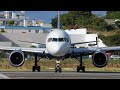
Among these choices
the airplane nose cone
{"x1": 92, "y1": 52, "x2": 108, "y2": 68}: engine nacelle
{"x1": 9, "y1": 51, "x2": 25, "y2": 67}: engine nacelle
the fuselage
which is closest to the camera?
the airplane nose cone

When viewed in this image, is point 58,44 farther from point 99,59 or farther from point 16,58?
point 16,58

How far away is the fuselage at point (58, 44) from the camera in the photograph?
4227 centimetres

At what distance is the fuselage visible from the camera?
42272 millimetres

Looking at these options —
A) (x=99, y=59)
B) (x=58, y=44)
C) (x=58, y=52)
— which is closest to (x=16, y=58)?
(x=58, y=44)

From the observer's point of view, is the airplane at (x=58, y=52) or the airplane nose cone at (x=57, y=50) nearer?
the airplane nose cone at (x=57, y=50)

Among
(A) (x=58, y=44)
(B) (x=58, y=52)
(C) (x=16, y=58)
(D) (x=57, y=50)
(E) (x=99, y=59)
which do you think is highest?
(A) (x=58, y=44)

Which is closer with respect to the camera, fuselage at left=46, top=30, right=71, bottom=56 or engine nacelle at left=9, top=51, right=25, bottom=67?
fuselage at left=46, top=30, right=71, bottom=56

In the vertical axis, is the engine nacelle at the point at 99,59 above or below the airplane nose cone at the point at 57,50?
below

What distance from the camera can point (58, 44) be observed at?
42719 millimetres

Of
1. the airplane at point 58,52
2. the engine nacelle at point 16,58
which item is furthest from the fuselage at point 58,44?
the engine nacelle at point 16,58

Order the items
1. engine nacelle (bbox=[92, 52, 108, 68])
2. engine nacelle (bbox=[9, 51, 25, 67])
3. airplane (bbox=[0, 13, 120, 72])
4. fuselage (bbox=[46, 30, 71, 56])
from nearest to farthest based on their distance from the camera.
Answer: fuselage (bbox=[46, 30, 71, 56]) → airplane (bbox=[0, 13, 120, 72]) → engine nacelle (bbox=[92, 52, 108, 68]) → engine nacelle (bbox=[9, 51, 25, 67])

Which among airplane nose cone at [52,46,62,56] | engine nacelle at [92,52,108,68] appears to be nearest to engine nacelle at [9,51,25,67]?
airplane nose cone at [52,46,62,56]

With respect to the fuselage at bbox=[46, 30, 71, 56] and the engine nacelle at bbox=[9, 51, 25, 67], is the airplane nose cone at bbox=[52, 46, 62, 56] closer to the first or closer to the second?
the fuselage at bbox=[46, 30, 71, 56]

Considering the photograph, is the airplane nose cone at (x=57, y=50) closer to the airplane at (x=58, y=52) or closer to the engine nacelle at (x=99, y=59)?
the airplane at (x=58, y=52)
